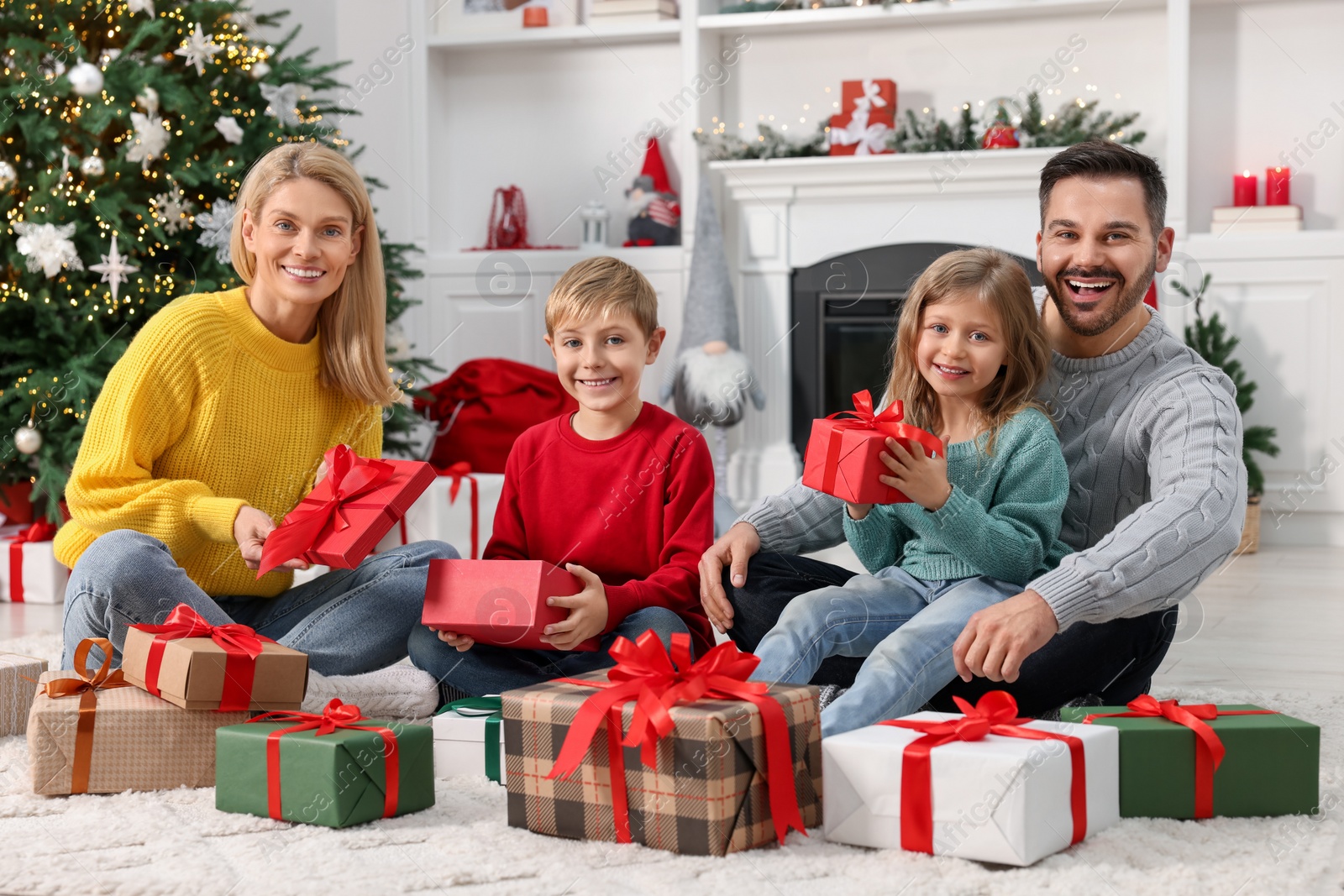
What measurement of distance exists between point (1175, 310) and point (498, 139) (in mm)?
2528

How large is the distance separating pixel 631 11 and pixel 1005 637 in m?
3.66

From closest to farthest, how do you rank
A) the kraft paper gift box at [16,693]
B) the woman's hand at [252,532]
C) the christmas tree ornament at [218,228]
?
the woman's hand at [252,532]
the kraft paper gift box at [16,693]
the christmas tree ornament at [218,228]

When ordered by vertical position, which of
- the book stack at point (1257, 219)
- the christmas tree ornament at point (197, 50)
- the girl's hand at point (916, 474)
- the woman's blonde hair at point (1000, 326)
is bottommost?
the girl's hand at point (916, 474)

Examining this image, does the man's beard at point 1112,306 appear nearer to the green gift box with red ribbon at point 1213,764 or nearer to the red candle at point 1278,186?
the green gift box with red ribbon at point 1213,764

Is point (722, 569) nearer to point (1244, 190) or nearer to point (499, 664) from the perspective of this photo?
point (499, 664)

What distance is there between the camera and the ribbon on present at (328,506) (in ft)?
5.41

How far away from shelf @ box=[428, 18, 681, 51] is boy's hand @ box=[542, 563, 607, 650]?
3.27 metres

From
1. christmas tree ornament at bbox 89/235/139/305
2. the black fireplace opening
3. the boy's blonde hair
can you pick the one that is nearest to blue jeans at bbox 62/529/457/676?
the boy's blonde hair

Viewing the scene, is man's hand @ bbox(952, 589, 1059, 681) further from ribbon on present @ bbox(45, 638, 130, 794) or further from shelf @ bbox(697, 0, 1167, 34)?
shelf @ bbox(697, 0, 1167, 34)

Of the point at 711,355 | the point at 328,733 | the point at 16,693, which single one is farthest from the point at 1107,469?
the point at 711,355

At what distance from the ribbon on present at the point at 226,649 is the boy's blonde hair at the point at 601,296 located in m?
0.59

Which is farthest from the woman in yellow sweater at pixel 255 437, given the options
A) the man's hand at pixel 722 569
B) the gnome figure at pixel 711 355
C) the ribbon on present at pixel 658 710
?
the gnome figure at pixel 711 355

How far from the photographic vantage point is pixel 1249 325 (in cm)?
400

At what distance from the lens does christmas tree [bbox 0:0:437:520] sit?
2826mm
